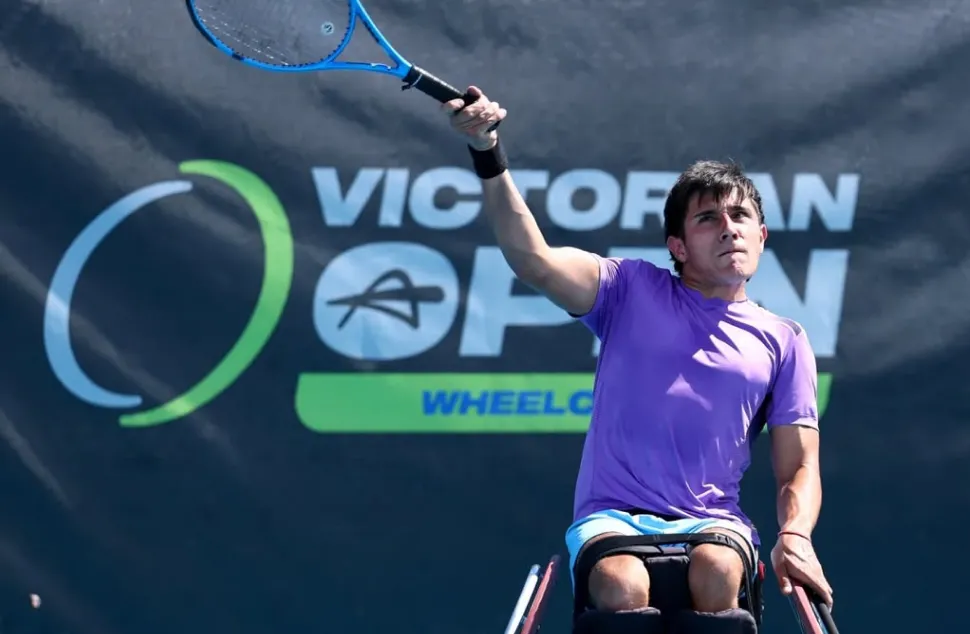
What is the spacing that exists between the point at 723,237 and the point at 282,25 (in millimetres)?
1195

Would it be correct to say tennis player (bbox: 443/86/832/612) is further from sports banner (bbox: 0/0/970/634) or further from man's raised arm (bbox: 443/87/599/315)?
sports banner (bbox: 0/0/970/634)

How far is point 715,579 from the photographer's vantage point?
131 inches

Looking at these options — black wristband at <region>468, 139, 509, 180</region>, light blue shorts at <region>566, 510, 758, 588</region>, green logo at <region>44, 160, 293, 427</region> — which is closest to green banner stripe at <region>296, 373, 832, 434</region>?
green logo at <region>44, 160, 293, 427</region>

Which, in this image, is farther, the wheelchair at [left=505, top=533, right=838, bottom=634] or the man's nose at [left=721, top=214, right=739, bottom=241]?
the man's nose at [left=721, top=214, right=739, bottom=241]

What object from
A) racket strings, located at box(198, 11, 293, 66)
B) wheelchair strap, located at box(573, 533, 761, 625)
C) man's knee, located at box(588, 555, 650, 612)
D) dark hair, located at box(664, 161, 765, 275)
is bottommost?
man's knee, located at box(588, 555, 650, 612)

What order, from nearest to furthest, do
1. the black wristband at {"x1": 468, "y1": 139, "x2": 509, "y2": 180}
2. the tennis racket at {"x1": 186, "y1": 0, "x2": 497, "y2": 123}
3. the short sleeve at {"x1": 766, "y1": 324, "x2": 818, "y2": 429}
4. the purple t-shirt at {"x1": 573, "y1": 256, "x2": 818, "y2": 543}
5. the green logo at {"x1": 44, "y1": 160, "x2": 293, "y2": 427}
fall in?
the black wristband at {"x1": 468, "y1": 139, "x2": 509, "y2": 180}
the purple t-shirt at {"x1": 573, "y1": 256, "x2": 818, "y2": 543}
the short sleeve at {"x1": 766, "y1": 324, "x2": 818, "y2": 429}
the tennis racket at {"x1": 186, "y1": 0, "x2": 497, "y2": 123}
the green logo at {"x1": 44, "y1": 160, "x2": 293, "y2": 427}

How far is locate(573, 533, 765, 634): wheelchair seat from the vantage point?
10.8 ft

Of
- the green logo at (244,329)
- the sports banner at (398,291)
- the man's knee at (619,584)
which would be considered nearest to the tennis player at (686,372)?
the man's knee at (619,584)

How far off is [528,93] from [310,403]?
1216 mm

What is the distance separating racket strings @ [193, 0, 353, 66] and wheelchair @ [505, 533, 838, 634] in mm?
1389

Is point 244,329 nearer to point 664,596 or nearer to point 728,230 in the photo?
point 728,230

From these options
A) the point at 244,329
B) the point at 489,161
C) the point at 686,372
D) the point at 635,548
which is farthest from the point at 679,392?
the point at 244,329

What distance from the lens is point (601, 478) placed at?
3.64 metres

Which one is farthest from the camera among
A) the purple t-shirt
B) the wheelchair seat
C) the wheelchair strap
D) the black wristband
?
the purple t-shirt
